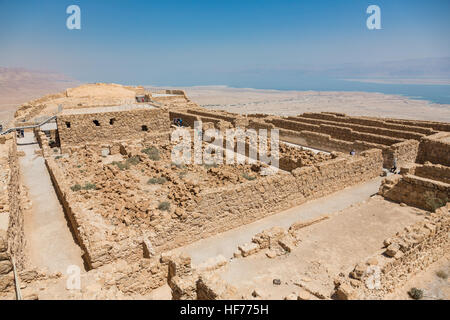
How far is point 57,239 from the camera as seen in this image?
8852 mm

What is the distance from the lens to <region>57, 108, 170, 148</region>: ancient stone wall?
17.5 metres

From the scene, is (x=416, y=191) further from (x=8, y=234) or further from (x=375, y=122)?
(x=375, y=122)

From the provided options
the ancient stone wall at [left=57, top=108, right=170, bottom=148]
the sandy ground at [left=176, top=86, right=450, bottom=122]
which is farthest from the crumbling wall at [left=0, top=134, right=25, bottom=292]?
the sandy ground at [left=176, top=86, right=450, bottom=122]

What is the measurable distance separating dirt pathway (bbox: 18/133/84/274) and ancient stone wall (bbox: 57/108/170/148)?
3.65 metres

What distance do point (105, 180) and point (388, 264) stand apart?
10212 mm

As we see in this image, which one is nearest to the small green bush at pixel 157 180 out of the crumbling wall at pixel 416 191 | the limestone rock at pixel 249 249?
the limestone rock at pixel 249 249

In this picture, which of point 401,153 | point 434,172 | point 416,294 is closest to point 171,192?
point 416,294

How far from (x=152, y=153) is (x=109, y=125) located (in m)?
4.21

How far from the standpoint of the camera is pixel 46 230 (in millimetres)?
9375

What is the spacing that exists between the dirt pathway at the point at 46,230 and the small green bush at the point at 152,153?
483 centimetres

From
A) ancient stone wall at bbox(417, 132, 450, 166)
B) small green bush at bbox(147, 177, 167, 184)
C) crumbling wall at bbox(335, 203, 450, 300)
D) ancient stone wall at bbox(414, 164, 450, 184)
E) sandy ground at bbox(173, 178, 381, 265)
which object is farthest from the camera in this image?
ancient stone wall at bbox(417, 132, 450, 166)

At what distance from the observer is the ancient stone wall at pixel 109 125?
17.5m

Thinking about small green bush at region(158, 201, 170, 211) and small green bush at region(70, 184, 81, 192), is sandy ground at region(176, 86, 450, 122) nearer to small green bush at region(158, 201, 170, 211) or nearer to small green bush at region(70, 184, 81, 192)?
small green bush at region(70, 184, 81, 192)
